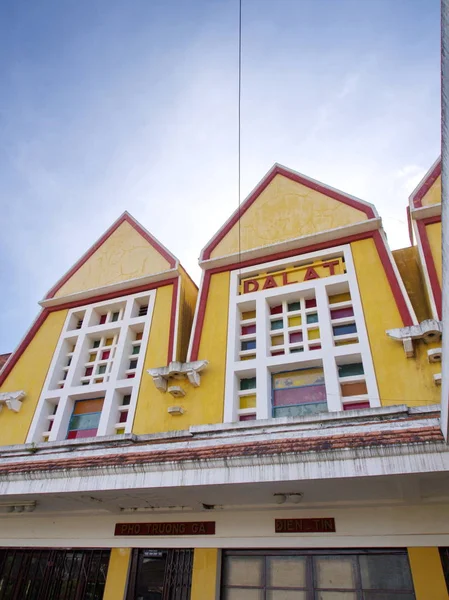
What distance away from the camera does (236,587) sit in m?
6.61

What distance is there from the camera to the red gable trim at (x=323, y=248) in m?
8.66

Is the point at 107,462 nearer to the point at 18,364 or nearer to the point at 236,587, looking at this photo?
the point at 236,587

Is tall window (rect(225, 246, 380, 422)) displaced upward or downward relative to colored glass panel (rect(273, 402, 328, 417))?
upward

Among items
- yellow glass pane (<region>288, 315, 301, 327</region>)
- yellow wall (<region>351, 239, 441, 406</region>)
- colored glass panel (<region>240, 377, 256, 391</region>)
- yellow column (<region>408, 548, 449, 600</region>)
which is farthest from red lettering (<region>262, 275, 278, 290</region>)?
yellow column (<region>408, 548, 449, 600</region>)

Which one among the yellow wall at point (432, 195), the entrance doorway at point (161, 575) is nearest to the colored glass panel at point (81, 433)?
the entrance doorway at point (161, 575)

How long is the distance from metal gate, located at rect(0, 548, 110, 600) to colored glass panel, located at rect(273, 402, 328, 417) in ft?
12.7

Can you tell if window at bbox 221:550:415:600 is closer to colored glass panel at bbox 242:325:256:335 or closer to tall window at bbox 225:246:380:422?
tall window at bbox 225:246:380:422

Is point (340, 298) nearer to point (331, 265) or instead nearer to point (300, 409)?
point (331, 265)

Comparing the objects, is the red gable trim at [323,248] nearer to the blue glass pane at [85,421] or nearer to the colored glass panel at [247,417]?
the colored glass panel at [247,417]

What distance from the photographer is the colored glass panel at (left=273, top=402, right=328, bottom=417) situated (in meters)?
8.45

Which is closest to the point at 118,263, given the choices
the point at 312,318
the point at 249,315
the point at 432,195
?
the point at 249,315

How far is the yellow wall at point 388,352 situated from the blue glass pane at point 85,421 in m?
6.34

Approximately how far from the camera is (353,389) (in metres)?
8.39

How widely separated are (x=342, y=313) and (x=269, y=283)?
185 centimetres
